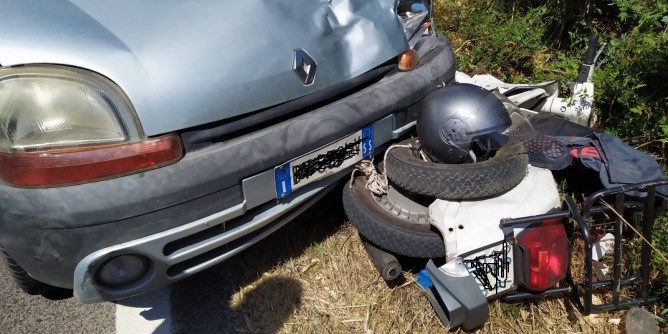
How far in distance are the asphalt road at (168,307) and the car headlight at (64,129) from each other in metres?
1.01

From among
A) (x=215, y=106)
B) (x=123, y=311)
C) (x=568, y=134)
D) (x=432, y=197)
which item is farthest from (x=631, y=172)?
(x=123, y=311)

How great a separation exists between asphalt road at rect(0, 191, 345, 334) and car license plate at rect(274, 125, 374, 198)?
69 centimetres

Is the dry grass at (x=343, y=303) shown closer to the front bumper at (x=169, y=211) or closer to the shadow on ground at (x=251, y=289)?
the shadow on ground at (x=251, y=289)

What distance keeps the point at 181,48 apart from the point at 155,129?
31cm

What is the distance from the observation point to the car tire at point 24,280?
2225mm

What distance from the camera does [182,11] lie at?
2.08 metres

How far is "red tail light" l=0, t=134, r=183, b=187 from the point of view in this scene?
182cm

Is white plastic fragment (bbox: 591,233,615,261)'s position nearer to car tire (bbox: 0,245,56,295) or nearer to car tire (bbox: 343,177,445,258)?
car tire (bbox: 343,177,445,258)

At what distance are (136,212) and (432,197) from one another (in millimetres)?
1327

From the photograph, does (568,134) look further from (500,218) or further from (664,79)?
(500,218)

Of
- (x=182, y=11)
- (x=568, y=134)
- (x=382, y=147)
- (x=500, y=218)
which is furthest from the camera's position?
(x=568, y=134)

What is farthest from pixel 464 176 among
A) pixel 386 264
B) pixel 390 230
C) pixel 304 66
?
pixel 304 66

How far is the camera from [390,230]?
247 cm

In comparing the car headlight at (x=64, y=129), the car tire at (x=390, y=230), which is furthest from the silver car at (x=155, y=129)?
the car tire at (x=390, y=230)
